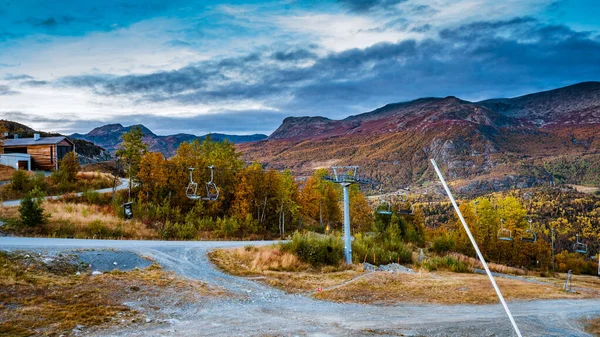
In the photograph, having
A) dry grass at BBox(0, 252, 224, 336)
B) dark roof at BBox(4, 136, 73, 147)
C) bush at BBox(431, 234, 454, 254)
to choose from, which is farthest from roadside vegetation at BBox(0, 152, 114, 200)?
bush at BBox(431, 234, 454, 254)

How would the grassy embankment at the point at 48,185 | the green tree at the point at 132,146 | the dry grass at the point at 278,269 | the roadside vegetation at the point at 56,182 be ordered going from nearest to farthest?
the dry grass at the point at 278,269 → the grassy embankment at the point at 48,185 → the roadside vegetation at the point at 56,182 → the green tree at the point at 132,146

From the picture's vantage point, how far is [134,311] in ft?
49.2

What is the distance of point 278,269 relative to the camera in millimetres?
24859

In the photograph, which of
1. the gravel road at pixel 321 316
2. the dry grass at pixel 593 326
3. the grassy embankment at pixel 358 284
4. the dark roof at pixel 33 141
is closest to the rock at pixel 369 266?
the grassy embankment at pixel 358 284

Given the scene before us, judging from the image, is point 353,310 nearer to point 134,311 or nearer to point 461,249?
point 134,311

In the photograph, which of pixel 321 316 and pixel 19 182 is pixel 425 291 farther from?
pixel 19 182

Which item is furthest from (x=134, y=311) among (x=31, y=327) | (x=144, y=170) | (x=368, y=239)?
(x=144, y=170)

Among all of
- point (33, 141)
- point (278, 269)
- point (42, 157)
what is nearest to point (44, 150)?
point (42, 157)

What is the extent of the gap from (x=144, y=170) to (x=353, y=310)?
3227 centimetres

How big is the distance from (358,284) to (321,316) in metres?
6.12

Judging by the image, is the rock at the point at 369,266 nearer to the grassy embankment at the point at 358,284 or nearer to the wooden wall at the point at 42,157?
the grassy embankment at the point at 358,284

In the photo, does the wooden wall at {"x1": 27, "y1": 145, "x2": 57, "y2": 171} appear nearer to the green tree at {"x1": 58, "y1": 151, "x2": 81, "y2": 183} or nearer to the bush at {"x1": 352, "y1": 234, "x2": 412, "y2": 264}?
the green tree at {"x1": 58, "y1": 151, "x2": 81, "y2": 183}

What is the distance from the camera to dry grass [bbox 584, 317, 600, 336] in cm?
1659

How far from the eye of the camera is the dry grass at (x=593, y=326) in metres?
16.6
